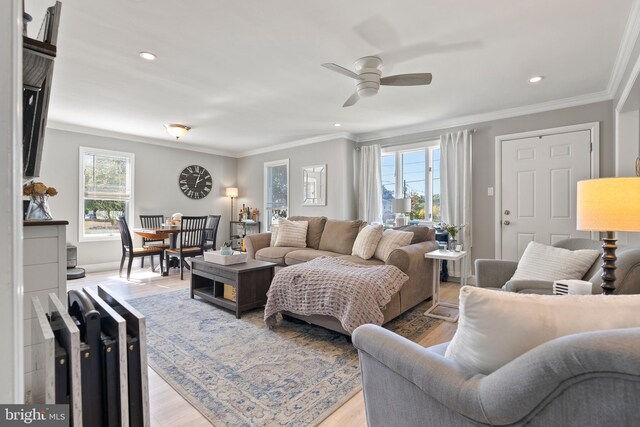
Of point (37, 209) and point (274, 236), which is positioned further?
point (274, 236)

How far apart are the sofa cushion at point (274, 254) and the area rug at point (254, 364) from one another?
3.14 ft

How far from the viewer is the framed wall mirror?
5859 mm

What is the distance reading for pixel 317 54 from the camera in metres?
2.73

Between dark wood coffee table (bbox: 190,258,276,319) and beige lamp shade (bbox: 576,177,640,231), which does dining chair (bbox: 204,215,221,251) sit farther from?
beige lamp shade (bbox: 576,177,640,231)

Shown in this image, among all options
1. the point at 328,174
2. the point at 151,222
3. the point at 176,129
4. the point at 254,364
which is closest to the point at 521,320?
the point at 254,364

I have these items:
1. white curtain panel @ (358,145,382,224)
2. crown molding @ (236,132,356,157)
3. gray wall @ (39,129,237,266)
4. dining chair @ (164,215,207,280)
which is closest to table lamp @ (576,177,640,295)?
white curtain panel @ (358,145,382,224)

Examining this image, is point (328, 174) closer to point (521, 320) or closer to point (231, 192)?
point (231, 192)

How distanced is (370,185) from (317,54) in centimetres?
306

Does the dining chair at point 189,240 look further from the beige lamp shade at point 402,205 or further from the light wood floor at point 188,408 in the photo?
the beige lamp shade at point 402,205

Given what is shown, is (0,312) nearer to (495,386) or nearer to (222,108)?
(495,386)

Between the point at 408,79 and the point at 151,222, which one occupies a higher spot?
the point at 408,79

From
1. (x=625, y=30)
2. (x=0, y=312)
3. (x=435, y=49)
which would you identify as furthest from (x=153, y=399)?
(x=625, y=30)

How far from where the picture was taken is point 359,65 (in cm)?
282

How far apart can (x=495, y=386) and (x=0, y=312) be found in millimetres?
964
